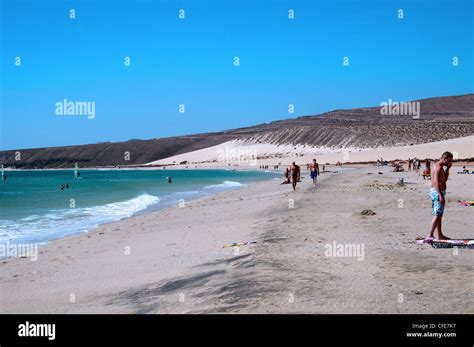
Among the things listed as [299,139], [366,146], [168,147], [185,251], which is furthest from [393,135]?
[185,251]

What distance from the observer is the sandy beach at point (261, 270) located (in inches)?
227

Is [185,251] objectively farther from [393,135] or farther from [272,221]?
[393,135]

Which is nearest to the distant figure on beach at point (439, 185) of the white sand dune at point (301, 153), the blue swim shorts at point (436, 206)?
the blue swim shorts at point (436, 206)

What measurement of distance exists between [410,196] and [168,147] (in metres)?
184

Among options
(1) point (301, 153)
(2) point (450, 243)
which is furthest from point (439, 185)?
(1) point (301, 153)

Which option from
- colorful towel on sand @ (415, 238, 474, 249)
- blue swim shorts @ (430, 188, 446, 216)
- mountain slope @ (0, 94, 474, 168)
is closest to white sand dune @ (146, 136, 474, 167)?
mountain slope @ (0, 94, 474, 168)

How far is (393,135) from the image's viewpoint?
5010 inches

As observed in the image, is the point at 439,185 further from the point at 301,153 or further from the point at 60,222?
the point at 301,153

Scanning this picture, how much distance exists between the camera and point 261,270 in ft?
23.5

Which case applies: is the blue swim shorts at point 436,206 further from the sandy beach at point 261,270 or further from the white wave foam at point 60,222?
the white wave foam at point 60,222

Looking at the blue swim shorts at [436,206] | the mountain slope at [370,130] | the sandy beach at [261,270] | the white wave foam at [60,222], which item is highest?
the mountain slope at [370,130]

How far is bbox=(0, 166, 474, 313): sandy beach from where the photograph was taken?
577 cm

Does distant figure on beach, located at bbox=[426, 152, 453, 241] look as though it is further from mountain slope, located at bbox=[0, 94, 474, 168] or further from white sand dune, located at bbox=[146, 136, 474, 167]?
mountain slope, located at bbox=[0, 94, 474, 168]

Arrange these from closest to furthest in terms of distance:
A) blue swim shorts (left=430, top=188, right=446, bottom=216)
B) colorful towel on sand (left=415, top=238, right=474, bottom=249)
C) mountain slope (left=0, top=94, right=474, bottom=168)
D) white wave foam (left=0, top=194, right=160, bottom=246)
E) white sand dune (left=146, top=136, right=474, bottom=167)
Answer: colorful towel on sand (left=415, top=238, right=474, bottom=249), blue swim shorts (left=430, top=188, right=446, bottom=216), white wave foam (left=0, top=194, right=160, bottom=246), white sand dune (left=146, top=136, right=474, bottom=167), mountain slope (left=0, top=94, right=474, bottom=168)
